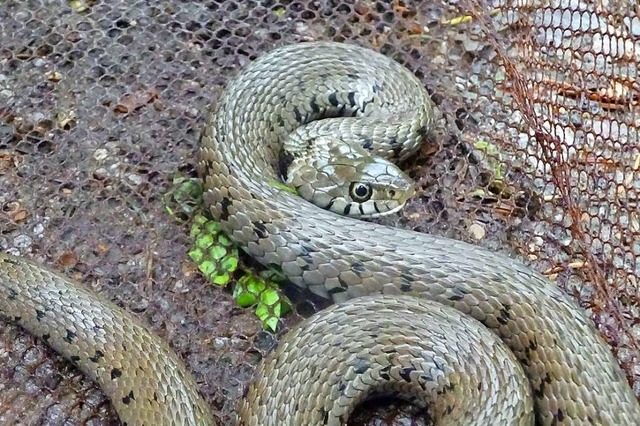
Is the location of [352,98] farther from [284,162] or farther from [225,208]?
[225,208]

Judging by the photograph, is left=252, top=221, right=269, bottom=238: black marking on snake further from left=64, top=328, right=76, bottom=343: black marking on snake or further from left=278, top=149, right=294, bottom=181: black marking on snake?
left=64, top=328, right=76, bottom=343: black marking on snake

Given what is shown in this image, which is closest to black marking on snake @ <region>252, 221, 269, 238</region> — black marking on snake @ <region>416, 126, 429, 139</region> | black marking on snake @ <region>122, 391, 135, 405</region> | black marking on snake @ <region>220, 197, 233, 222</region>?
black marking on snake @ <region>220, 197, 233, 222</region>

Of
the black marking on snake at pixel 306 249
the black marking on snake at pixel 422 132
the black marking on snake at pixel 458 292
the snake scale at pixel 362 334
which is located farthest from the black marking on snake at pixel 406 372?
the black marking on snake at pixel 422 132

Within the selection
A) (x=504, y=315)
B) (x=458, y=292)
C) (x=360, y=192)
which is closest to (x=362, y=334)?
(x=458, y=292)

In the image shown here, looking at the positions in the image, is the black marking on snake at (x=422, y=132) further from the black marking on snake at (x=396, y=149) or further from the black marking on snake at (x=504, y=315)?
the black marking on snake at (x=504, y=315)

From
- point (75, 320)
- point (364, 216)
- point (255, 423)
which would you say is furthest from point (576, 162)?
point (75, 320)
